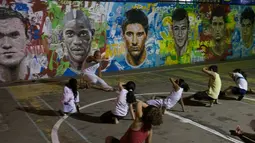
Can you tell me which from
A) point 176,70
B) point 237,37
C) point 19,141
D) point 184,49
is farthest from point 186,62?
point 19,141

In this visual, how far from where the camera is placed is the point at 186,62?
56.7 feet

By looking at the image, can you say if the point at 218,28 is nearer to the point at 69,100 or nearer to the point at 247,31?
the point at 247,31

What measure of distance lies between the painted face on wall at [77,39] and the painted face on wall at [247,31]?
35.7 ft

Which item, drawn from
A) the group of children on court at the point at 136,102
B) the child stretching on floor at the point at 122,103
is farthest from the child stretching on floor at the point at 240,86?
the child stretching on floor at the point at 122,103

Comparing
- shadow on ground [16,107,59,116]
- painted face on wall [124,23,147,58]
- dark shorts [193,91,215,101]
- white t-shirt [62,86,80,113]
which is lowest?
shadow on ground [16,107,59,116]

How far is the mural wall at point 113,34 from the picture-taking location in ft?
41.1

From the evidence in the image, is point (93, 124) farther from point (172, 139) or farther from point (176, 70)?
point (176, 70)

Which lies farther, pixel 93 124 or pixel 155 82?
pixel 155 82

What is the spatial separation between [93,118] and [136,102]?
55.2 inches

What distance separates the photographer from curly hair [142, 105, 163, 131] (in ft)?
14.4

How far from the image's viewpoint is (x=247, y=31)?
19672mm

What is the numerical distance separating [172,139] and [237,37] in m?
14.5

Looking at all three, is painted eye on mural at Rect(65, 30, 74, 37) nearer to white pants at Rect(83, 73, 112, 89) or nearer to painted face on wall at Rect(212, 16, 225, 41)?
white pants at Rect(83, 73, 112, 89)

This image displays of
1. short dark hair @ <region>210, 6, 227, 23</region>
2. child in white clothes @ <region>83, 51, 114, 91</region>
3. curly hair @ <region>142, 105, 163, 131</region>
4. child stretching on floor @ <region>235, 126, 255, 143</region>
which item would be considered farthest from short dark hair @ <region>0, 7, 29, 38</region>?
short dark hair @ <region>210, 6, 227, 23</region>
